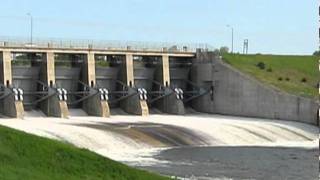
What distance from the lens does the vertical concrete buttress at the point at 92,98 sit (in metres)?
55.3

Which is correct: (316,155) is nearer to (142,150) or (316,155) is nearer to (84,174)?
(142,150)

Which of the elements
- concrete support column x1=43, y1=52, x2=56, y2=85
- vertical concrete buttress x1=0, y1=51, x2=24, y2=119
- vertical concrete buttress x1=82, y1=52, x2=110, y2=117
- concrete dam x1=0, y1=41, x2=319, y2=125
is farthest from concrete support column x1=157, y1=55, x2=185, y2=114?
vertical concrete buttress x1=0, y1=51, x2=24, y2=119

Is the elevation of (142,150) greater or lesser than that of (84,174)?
lesser

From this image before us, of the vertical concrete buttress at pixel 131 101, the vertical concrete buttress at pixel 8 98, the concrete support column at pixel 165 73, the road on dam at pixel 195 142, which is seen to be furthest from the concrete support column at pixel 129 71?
the vertical concrete buttress at pixel 8 98

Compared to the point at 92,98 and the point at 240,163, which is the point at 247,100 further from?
the point at 240,163

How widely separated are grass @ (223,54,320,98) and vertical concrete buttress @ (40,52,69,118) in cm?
1982

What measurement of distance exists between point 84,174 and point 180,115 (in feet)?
148

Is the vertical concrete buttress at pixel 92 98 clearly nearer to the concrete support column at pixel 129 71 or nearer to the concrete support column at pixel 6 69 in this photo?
the concrete support column at pixel 129 71

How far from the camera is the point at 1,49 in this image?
53.0 meters

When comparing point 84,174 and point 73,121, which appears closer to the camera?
point 84,174

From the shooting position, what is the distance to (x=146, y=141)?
42.4m

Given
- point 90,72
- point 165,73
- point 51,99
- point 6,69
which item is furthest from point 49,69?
point 165,73

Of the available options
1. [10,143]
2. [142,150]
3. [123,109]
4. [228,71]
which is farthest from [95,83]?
[10,143]

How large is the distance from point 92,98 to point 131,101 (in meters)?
4.45
